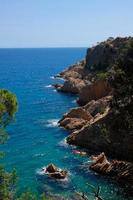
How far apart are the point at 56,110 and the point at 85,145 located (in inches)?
1326

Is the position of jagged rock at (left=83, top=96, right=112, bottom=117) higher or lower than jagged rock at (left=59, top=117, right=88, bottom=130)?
higher

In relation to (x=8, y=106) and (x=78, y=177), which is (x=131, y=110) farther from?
(x=8, y=106)

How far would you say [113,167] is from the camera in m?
52.7

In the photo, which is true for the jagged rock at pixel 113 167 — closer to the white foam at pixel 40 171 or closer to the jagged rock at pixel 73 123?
the white foam at pixel 40 171

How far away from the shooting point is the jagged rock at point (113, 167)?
50406 millimetres

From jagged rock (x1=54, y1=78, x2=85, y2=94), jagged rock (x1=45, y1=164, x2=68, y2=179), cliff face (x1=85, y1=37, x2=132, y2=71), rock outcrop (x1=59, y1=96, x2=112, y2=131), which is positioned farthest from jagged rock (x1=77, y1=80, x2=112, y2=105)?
jagged rock (x1=45, y1=164, x2=68, y2=179)

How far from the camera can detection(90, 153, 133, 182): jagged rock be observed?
50.4 meters

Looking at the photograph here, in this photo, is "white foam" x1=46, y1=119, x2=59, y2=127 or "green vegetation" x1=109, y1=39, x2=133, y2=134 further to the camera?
"white foam" x1=46, y1=119, x2=59, y2=127

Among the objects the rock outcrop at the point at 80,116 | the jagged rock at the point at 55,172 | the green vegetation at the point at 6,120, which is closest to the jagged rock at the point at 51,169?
the jagged rock at the point at 55,172

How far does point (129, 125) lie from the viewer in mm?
52438

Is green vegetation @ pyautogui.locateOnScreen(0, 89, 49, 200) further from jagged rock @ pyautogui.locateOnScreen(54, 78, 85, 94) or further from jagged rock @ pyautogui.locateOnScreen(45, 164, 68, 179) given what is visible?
jagged rock @ pyautogui.locateOnScreen(54, 78, 85, 94)

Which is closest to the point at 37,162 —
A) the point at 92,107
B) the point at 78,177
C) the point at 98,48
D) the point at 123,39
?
the point at 78,177

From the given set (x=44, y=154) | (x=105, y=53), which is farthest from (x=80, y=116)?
(x=105, y=53)

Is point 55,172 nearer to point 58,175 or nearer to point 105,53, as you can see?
point 58,175
